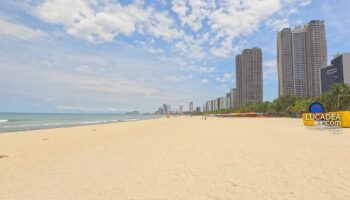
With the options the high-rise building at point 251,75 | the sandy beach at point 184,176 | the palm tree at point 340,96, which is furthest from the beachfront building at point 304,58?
the sandy beach at point 184,176

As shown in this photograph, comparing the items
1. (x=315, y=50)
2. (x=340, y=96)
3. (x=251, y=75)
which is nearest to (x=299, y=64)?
(x=315, y=50)

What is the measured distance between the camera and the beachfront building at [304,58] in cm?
12756

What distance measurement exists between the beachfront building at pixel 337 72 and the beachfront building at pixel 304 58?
39.0 feet

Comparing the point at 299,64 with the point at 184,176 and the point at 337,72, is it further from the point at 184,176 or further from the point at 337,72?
the point at 184,176

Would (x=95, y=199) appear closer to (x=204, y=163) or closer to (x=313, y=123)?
(x=204, y=163)

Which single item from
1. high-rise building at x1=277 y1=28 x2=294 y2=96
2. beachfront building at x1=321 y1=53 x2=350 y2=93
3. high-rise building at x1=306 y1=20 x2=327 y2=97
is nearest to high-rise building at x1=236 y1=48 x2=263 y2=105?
high-rise building at x1=277 y1=28 x2=294 y2=96

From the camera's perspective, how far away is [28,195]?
18.4 feet

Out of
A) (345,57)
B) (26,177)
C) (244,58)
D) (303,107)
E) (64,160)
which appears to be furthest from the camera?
(244,58)

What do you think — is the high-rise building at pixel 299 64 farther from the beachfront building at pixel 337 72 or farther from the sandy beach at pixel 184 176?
the sandy beach at pixel 184 176

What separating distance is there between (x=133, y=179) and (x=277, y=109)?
92171 millimetres

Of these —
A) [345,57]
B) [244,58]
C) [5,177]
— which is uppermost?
[244,58]

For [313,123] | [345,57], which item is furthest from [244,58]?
[313,123]

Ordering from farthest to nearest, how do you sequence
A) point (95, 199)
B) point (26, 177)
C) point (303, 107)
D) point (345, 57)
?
1. point (345, 57)
2. point (303, 107)
3. point (26, 177)
4. point (95, 199)

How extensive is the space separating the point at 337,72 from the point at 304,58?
24595 mm
